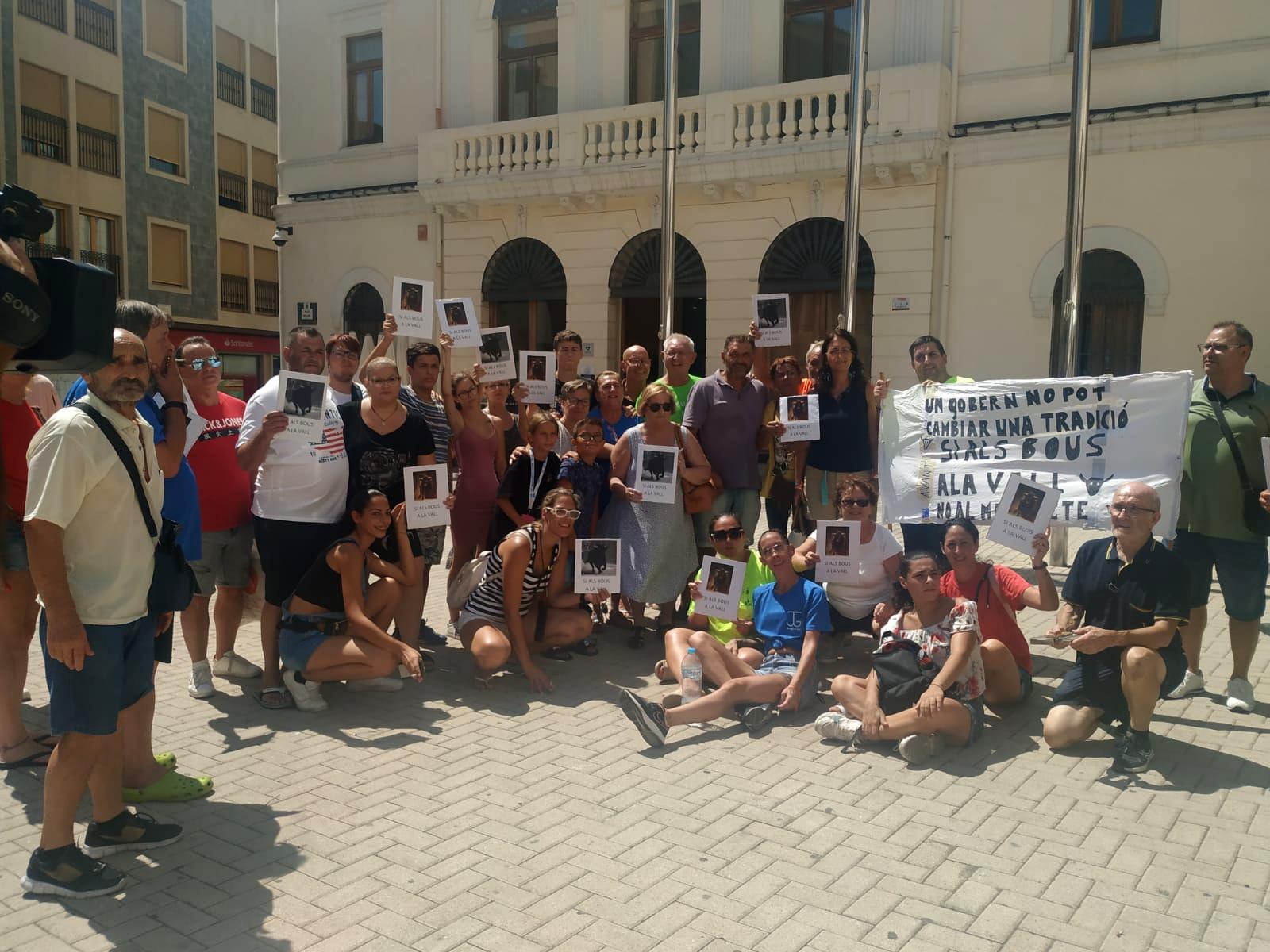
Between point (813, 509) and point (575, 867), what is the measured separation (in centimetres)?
364

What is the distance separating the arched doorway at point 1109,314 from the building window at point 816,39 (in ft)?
15.7

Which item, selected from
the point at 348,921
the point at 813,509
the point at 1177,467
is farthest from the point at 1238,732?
the point at 348,921

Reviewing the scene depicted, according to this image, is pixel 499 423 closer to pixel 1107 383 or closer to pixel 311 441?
pixel 311 441

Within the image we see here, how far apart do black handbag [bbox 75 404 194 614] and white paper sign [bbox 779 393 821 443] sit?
3828mm

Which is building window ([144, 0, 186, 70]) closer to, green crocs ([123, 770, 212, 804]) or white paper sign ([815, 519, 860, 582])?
white paper sign ([815, 519, 860, 582])

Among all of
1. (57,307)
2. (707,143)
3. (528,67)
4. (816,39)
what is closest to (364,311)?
(528,67)

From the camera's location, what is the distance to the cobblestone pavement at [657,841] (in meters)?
3.35

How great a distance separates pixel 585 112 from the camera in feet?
55.5

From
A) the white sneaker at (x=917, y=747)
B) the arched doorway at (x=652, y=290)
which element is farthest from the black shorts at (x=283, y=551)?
the arched doorway at (x=652, y=290)

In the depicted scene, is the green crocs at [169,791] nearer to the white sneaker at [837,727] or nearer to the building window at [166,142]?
the white sneaker at [837,727]

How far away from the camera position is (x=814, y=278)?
52.2 feet

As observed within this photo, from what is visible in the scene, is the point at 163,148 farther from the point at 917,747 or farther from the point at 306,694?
the point at 917,747

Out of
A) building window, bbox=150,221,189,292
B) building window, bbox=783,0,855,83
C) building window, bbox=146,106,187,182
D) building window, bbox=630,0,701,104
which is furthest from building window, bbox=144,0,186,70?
building window, bbox=783,0,855,83

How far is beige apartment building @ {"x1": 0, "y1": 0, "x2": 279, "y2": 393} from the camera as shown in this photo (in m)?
28.1
